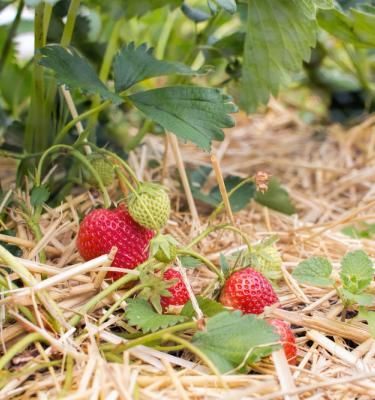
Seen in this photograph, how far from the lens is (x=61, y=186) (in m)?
1.17

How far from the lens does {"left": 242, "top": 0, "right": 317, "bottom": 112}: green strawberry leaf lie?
111 centimetres

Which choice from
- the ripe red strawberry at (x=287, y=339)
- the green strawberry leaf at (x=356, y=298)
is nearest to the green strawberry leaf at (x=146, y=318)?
the ripe red strawberry at (x=287, y=339)

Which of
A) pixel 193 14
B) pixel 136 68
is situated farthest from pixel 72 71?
pixel 193 14

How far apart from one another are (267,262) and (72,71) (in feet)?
1.24

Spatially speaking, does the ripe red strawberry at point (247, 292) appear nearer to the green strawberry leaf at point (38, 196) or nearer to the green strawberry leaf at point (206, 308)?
the green strawberry leaf at point (206, 308)

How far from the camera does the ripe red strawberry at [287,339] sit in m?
0.80

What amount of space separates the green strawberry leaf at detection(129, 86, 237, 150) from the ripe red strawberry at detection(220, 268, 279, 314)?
20 cm

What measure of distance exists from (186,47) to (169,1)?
0.44 m

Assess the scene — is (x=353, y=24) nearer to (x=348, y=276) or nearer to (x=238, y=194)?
(x=238, y=194)

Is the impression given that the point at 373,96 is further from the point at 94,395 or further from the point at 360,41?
the point at 94,395

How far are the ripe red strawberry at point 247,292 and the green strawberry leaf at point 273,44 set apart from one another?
427 mm

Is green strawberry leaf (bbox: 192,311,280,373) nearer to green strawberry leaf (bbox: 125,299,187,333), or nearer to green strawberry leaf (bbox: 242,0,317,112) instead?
green strawberry leaf (bbox: 125,299,187,333)

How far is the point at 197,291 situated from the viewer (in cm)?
96

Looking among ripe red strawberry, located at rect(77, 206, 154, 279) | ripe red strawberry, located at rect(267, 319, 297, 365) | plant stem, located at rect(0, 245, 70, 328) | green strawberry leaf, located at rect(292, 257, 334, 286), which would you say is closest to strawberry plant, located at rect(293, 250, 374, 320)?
green strawberry leaf, located at rect(292, 257, 334, 286)
